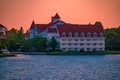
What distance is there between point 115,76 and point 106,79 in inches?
104

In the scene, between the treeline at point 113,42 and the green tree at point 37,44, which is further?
the treeline at point 113,42

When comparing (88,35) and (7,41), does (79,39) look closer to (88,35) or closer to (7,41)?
(88,35)

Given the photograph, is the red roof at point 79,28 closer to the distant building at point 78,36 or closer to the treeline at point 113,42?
the distant building at point 78,36

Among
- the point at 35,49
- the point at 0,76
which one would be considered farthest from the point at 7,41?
the point at 0,76

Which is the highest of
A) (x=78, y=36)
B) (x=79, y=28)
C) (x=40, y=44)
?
(x=79, y=28)

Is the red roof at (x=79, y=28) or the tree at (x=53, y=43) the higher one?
the red roof at (x=79, y=28)

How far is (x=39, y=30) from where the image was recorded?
11956 centimetres

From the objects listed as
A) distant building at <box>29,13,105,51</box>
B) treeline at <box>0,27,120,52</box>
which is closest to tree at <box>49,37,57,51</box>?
treeline at <box>0,27,120,52</box>

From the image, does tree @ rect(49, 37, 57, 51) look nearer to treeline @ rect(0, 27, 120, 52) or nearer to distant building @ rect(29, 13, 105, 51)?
treeline @ rect(0, 27, 120, 52)

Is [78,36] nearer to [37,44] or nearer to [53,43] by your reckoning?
[53,43]

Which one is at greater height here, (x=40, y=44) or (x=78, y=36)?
(x=78, y=36)

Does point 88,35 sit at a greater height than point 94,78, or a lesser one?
greater

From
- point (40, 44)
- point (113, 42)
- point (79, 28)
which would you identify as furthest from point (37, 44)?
point (113, 42)

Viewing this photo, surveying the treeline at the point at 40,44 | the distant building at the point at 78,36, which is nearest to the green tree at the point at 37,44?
the treeline at the point at 40,44
